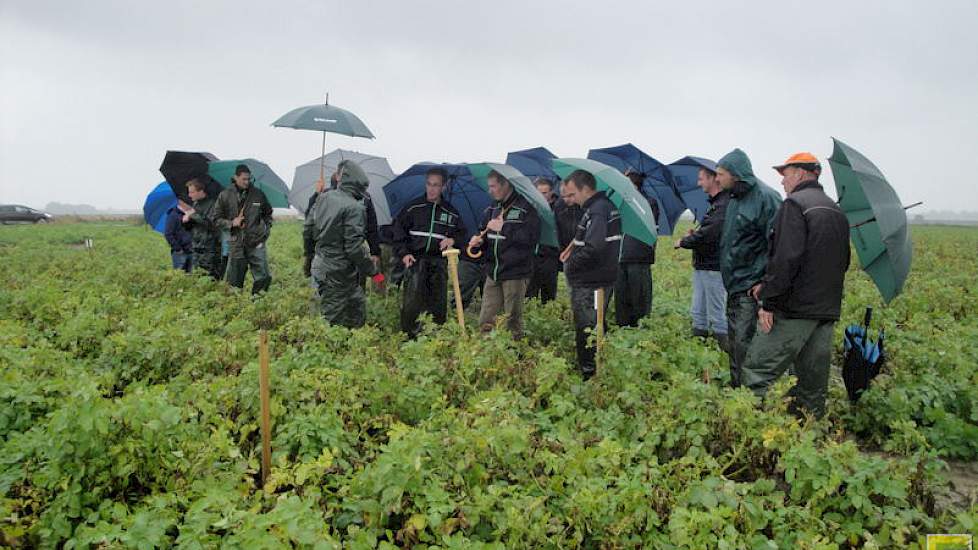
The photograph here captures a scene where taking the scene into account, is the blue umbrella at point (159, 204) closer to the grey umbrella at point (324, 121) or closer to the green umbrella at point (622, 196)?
the grey umbrella at point (324, 121)

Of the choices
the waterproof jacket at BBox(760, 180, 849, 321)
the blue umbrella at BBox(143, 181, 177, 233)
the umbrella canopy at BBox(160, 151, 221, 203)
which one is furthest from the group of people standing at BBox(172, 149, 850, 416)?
the blue umbrella at BBox(143, 181, 177, 233)

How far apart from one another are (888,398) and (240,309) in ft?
22.0

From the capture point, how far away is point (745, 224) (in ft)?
15.6

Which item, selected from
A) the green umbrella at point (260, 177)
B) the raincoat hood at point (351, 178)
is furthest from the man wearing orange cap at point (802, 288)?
the green umbrella at point (260, 177)

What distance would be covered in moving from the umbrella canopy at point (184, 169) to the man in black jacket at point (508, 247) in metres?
5.16

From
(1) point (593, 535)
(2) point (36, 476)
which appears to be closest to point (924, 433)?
(1) point (593, 535)

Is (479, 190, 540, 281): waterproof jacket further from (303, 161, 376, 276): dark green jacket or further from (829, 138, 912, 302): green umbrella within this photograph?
(829, 138, 912, 302): green umbrella

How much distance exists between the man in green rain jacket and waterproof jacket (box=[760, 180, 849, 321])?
1.95 ft

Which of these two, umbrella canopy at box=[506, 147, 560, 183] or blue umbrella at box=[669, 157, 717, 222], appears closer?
blue umbrella at box=[669, 157, 717, 222]

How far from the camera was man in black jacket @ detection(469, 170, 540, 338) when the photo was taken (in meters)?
6.23

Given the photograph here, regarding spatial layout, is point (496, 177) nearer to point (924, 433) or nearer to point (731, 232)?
point (731, 232)

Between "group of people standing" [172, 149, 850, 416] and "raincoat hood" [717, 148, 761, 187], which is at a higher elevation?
"raincoat hood" [717, 148, 761, 187]

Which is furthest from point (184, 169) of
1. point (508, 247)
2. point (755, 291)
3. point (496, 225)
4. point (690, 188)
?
point (755, 291)

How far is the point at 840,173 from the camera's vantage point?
4.29m
